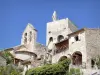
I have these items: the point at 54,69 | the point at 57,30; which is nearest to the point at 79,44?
the point at 54,69

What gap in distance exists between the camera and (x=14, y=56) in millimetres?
65188

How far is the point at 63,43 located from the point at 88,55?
9.28 metres

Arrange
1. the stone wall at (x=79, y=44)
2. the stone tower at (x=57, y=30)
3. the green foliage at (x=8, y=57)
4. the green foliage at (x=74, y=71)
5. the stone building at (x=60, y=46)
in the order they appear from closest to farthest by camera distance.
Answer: the green foliage at (x=74, y=71)
the stone wall at (x=79, y=44)
the stone building at (x=60, y=46)
the green foliage at (x=8, y=57)
the stone tower at (x=57, y=30)

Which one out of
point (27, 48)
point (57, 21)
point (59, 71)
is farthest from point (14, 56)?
point (59, 71)

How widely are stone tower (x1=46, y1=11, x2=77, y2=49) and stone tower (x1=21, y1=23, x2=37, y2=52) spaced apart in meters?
3.60

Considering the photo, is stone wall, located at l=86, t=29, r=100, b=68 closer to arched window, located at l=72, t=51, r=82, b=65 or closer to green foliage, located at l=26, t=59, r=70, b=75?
arched window, located at l=72, t=51, r=82, b=65

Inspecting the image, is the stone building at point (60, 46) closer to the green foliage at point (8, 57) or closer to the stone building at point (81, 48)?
the stone building at point (81, 48)

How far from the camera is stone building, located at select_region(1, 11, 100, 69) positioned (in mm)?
52531

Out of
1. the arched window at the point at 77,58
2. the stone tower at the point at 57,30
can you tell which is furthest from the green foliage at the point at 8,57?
the arched window at the point at 77,58

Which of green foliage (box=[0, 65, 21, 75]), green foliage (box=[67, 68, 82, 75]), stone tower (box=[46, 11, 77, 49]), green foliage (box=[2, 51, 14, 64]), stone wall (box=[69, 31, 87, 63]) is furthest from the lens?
stone tower (box=[46, 11, 77, 49])

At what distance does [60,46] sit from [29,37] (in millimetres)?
15650

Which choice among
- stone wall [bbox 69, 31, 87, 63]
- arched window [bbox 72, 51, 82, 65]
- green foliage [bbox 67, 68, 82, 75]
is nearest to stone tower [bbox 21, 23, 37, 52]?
stone wall [bbox 69, 31, 87, 63]

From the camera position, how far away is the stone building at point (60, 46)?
5253cm

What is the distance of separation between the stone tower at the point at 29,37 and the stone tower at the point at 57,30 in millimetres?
3598
